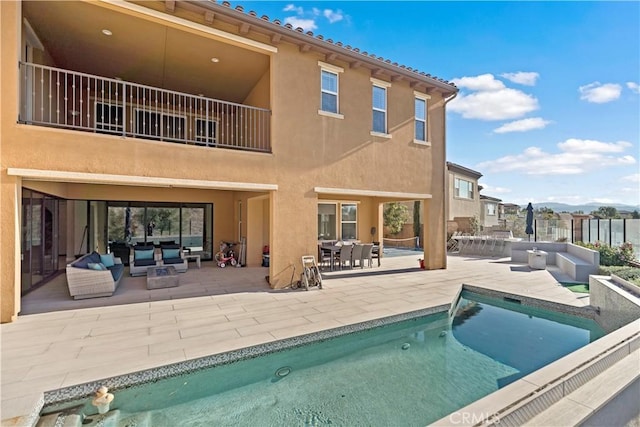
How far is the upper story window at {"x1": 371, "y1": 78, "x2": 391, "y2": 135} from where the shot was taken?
11.5 metres

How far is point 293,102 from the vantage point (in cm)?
954

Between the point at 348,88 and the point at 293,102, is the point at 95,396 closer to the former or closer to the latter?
the point at 293,102

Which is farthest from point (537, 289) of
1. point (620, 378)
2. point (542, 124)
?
point (542, 124)

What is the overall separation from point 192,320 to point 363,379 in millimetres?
3754

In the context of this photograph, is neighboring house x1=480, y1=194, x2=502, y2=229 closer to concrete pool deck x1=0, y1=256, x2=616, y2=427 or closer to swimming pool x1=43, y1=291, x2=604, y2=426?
concrete pool deck x1=0, y1=256, x2=616, y2=427

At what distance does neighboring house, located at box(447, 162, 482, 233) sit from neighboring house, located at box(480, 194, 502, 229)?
183cm

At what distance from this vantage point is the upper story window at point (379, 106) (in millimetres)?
11453

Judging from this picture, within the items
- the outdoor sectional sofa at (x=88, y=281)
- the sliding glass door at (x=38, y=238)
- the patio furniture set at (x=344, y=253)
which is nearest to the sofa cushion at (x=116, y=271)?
the outdoor sectional sofa at (x=88, y=281)

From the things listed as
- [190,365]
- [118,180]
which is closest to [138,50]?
[118,180]

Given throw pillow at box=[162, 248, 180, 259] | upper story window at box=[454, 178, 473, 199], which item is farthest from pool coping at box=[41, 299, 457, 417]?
upper story window at box=[454, 178, 473, 199]

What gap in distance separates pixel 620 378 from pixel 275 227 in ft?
25.0

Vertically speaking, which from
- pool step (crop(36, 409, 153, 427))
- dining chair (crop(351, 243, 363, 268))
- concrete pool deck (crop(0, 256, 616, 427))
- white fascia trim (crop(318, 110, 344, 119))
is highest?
white fascia trim (crop(318, 110, 344, 119))

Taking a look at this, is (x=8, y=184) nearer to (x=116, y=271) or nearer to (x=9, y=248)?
(x=9, y=248)

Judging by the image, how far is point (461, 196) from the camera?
2592cm
